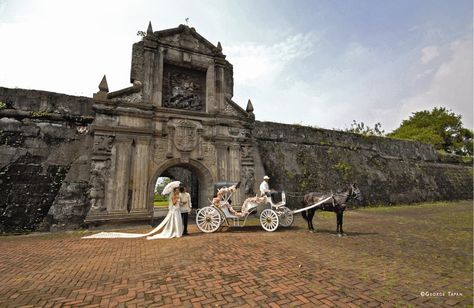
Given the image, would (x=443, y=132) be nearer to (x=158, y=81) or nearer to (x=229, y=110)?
(x=229, y=110)

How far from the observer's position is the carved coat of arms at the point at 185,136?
32.2ft

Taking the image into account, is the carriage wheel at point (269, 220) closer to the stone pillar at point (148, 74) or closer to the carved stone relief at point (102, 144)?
the carved stone relief at point (102, 144)

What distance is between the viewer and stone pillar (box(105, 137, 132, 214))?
8398 millimetres

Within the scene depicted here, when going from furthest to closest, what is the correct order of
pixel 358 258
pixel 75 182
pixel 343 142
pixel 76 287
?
pixel 343 142
pixel 75 182
pixel 358 258
pixel 76 287

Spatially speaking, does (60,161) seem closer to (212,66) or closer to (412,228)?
(212,66)

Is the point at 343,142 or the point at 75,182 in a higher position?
the point at 343,142

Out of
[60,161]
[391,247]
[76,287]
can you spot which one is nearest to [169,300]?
[76,287]

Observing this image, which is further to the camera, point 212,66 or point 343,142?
point 343,142

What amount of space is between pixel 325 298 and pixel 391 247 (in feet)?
11.9

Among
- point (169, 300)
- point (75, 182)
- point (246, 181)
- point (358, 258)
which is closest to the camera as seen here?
point (169, 300)

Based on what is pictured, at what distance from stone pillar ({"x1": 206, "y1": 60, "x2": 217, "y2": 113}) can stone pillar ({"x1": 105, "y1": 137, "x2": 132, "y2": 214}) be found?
12.9ft

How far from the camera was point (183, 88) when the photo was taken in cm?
1098

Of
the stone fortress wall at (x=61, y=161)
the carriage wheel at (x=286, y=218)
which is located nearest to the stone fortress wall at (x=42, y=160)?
the stone fortress wall at (x=61, y=161)

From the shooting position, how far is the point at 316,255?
495cm
